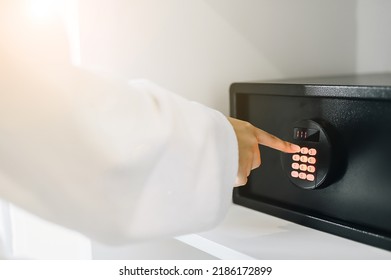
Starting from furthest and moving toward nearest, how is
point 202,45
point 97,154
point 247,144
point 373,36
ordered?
point 373,36 → point 202,45 → point 247,144 → point 97,154

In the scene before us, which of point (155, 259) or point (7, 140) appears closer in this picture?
point (7, 140)

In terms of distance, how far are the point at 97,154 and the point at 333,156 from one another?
0.26m

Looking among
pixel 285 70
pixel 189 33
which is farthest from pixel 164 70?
pixel 285 70

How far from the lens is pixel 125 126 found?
40 centimetres

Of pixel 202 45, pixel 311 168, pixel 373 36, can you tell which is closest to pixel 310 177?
pixel 311 168

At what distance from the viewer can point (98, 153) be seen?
1.28 feet

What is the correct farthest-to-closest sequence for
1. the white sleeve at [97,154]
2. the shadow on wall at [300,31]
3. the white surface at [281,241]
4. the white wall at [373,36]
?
the white wall at [373,36], the shadow on wall at [300,31], the white surface at [281,241], the white sleeve at [97,154]

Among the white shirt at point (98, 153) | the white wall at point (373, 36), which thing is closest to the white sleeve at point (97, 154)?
the white shirt at point (98, 153)

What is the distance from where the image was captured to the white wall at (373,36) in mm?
787

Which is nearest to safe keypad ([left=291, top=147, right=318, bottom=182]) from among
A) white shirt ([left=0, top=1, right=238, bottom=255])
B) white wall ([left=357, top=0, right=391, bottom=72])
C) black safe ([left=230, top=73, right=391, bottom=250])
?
black safe ([left=230, top=73, right=391, bottom=250])

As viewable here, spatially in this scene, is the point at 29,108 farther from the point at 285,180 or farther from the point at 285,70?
the point at 285,70

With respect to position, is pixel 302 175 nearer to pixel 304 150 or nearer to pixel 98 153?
pixel 304 150

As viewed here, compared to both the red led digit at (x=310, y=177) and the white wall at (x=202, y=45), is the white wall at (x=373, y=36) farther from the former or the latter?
the red led digit at (x=310, y=177)
